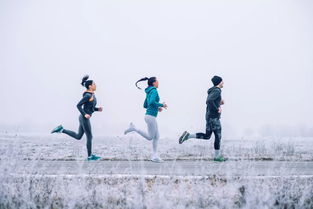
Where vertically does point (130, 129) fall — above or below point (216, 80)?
below

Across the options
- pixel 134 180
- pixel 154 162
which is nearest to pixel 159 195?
pixel 134 180

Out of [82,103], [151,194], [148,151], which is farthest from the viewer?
[148,151]

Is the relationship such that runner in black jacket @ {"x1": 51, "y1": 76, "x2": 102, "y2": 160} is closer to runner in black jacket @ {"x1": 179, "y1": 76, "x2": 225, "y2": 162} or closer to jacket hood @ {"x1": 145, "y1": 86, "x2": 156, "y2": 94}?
jacket hood @ {"x1": 145, "y1": 86, "x2": 156, "y2": 94}

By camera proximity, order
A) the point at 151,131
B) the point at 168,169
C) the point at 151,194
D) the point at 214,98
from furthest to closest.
→ the point at 214,98
the point at 151,131
the point at 168,169
the point at 151,194

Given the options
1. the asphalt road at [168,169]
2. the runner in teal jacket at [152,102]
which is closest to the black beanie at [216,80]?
the runner in teal jacket at [152,102]

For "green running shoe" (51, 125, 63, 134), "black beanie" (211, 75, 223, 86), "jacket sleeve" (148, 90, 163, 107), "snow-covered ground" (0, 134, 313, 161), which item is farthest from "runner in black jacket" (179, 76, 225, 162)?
"green running shoe" (51, 125, 63, 134)

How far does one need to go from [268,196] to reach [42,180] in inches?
116

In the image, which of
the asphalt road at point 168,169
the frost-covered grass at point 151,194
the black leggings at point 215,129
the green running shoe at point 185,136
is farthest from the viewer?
the green running shoe at point 185,136

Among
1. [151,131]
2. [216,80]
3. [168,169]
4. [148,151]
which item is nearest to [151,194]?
[168,169]

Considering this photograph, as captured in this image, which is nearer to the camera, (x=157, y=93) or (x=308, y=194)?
(x=308, y=194)

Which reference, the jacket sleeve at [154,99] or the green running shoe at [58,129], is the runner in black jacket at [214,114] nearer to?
the jacket sleeve at [154,99]

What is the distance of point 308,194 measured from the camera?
179 inches

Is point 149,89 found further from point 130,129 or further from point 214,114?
point 214,114

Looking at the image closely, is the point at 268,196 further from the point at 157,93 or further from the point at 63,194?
the point at 157,93
